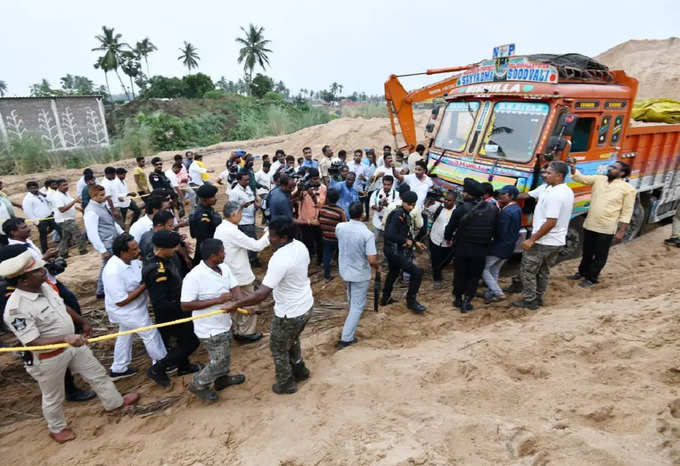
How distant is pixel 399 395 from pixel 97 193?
452 cm

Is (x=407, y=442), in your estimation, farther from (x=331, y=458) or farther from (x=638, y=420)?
(x=638, y=420)

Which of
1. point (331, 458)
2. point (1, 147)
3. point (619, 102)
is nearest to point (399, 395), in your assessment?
point (331, 458)

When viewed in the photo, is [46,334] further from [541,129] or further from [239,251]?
[541,129]

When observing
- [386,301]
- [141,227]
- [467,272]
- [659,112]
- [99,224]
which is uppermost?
[659,112]

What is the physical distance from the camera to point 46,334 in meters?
3.06

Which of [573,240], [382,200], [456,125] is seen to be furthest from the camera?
[456,125]

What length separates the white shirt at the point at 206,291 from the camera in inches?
133

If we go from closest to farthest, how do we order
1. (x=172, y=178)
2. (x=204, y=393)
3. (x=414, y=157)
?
(x=204, y=393) < (x=414, y=157) < (x=172, y=178)

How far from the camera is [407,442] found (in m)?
2.75

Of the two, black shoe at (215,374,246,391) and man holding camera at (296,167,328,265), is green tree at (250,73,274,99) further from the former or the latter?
black shoe at (215,374,246,391)

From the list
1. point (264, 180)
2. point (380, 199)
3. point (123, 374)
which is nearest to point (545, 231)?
point (380, 199)

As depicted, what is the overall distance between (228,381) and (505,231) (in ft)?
12.0

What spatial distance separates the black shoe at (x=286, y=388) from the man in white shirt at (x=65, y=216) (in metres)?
5.93

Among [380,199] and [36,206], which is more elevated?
[380,199]
